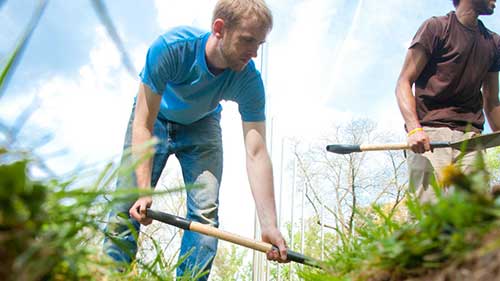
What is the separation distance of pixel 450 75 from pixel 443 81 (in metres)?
0.05

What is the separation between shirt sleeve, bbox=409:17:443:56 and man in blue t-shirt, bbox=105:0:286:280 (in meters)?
0.88

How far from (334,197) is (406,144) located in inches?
278

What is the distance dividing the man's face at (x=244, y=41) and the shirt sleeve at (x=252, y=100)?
0.21 metres

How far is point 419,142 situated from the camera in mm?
2541

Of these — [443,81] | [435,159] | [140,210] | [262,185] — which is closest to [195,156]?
[262,185]

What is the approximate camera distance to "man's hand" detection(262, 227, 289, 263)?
202cm

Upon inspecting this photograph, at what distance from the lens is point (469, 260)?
1.82 feet

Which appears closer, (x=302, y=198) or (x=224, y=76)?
(x=224, y=76)

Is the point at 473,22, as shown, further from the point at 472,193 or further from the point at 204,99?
the point at 472,193

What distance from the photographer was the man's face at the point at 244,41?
7.90 feet

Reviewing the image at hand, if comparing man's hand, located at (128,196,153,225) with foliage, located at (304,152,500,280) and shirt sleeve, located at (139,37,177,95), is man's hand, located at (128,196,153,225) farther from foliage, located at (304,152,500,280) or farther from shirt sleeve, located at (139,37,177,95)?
foliage, located at (304,152,500,280)

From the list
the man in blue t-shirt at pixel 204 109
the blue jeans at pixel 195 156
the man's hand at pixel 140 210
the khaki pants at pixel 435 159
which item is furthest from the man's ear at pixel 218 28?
the khaki pants at pixel 435 159

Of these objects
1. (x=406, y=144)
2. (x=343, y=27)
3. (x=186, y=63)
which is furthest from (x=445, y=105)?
(x=343, y=27)

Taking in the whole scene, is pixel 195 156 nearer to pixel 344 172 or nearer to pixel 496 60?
pixel 496 60
